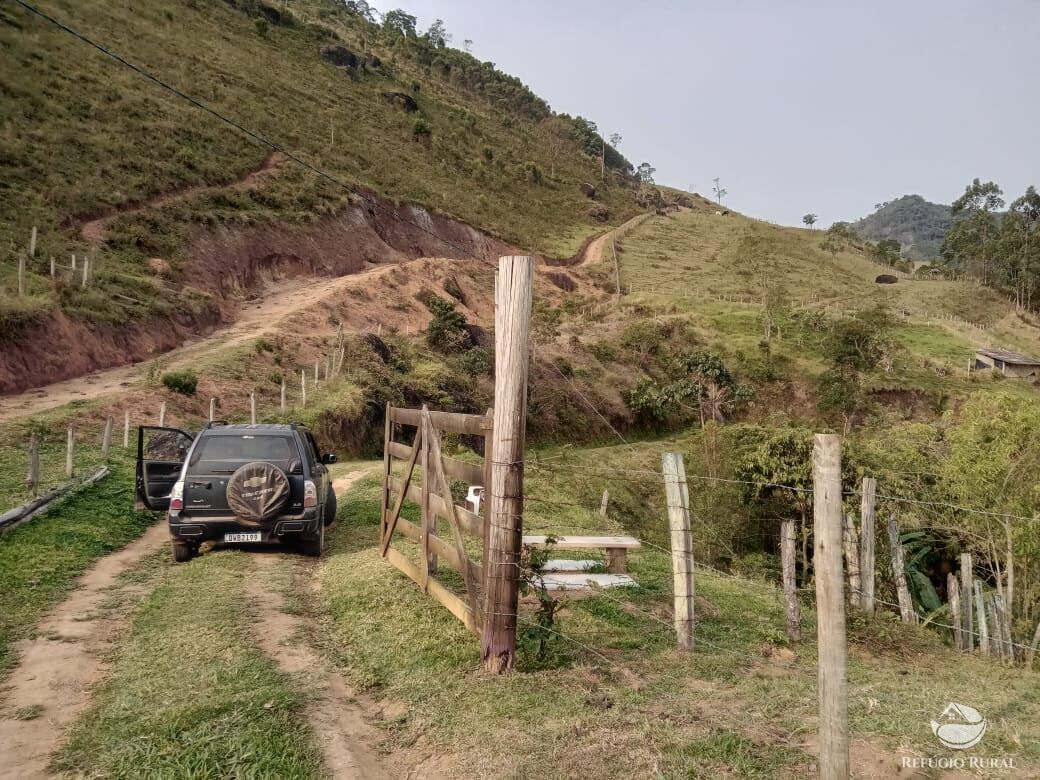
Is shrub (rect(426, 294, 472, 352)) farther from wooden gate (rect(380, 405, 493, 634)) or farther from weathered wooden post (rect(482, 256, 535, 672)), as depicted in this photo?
weathered wooden post (rect(482, 256, 535, 672))

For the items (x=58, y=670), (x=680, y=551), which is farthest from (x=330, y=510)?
(x=680, y=551)

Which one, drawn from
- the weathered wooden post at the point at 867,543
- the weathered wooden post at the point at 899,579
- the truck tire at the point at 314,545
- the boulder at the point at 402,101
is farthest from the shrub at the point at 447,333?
the boulder at the point at 402,101

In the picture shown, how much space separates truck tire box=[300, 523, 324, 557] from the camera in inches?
357

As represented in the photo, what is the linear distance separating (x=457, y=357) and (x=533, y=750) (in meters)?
31.2

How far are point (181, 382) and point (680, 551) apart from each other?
17220 millimetres

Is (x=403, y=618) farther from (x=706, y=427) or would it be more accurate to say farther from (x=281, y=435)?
(x=706, y=427)

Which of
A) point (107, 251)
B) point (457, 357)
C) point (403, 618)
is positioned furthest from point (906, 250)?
point (403, 618)

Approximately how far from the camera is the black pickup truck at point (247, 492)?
8.49m

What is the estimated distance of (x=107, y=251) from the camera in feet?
94.4

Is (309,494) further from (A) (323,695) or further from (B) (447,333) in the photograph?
(B) (447,333)

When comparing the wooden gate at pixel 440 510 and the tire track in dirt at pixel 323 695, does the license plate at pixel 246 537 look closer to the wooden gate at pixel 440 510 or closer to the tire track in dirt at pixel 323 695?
the tire track in dirt at pixel 323 695

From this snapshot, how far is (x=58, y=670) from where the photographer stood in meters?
5.11

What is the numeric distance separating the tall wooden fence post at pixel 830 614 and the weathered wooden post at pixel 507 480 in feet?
6.78

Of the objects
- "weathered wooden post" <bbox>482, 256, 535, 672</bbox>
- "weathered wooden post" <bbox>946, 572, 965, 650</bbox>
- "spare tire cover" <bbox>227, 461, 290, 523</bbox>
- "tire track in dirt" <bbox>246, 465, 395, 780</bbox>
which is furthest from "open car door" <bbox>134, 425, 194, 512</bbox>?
"weathered wooden post" <bbox>946, 572, 965, 650</bbox>
